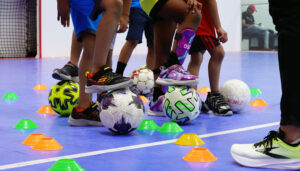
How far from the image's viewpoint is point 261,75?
747 centimetres

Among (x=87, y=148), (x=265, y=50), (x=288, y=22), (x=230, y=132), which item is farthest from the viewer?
(x=265, y=50)

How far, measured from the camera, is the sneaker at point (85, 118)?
132 inches

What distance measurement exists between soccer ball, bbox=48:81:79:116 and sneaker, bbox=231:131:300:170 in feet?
6.01

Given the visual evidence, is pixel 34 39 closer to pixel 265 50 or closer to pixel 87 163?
pixel 265 50

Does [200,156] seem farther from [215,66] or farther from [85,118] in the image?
[215,66]

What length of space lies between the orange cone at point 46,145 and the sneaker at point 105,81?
1.63 feet

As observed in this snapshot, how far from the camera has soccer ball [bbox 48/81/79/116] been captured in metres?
3.73

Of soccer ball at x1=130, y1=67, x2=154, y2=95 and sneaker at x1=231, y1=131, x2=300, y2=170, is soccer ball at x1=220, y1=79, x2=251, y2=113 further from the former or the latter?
sneaker at x1=231, y1=131, x2=300, y2=170

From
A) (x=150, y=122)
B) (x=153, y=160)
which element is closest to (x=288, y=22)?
(x=153, y=160)

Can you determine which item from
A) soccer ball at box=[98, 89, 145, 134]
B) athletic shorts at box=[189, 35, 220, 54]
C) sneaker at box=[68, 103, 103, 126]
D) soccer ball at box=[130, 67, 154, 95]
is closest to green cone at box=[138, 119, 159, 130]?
soccer ball at box=[98, 89, 145, 134]

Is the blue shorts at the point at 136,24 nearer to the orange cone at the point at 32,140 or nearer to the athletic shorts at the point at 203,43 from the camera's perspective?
the athletic shorts at the point at 203,43

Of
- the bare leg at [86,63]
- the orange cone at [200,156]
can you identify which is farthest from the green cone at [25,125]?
the orange cone at [200,156]

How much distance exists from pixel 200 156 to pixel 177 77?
1140 millimetres

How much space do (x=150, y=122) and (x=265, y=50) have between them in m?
14.1
